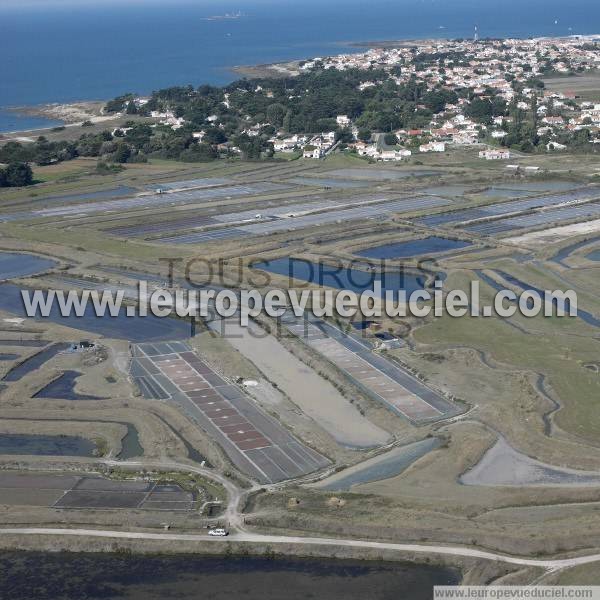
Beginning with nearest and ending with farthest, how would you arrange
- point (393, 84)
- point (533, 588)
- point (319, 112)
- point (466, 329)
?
1. point (533, 588)
2. point (466, 329)
3. point (319, 112)
4. point (393, 84)

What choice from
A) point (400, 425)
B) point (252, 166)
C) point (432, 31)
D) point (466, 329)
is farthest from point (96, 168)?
point (432, 31)

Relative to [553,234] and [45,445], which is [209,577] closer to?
[45,445]

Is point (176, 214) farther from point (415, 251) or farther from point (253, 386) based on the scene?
point (253, 386)

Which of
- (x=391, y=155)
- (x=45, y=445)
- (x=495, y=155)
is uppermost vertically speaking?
(x=391, y=155)

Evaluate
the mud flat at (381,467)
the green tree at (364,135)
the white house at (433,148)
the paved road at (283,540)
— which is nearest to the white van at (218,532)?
the paved road at (283,540)

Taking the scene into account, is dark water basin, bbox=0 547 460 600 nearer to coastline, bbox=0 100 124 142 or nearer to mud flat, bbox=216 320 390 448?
mud flat, bbox=216 320 390 448

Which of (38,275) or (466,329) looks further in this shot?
(38,275)

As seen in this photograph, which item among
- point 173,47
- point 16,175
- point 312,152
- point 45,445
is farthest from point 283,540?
point 173,47

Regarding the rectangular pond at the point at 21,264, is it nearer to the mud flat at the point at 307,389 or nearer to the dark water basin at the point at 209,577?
the mud flat at the point at 307,389
